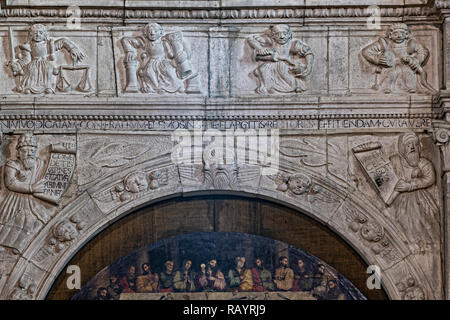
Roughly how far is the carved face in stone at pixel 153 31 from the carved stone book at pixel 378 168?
7.69ft

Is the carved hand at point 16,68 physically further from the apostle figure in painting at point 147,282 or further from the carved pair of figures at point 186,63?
the apostle figure in painting at point 147,282

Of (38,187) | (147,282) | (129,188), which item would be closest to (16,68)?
(38,187)

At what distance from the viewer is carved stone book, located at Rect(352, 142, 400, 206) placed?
34.8 ft

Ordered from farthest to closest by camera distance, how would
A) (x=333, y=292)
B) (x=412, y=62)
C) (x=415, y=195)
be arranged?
(x=412, y=62) < (x=415, y=195) < (x=333, y=292)

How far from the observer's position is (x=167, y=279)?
10578 mm

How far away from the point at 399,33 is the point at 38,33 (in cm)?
→ 375

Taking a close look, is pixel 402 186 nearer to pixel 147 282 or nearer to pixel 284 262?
pixel 284 262

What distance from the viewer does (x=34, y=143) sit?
1077 cm

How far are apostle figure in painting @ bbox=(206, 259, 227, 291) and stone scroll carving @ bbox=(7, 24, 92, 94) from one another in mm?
2222

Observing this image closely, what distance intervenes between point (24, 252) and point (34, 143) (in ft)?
3.66

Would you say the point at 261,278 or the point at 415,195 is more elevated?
the point at 415,195

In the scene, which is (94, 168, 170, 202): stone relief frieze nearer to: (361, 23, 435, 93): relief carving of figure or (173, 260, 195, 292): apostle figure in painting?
(173, 260, 195, 292): apostle figure in painting

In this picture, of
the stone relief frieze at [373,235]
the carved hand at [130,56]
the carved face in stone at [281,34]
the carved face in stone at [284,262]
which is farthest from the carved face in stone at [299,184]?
the carved hand at [130,56]

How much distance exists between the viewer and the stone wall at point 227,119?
10602 millimetres
